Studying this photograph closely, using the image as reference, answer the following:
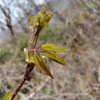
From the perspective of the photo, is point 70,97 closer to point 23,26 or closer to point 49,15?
point 49,15

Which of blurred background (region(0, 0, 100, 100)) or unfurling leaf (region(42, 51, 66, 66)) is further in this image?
blurred background (region(0, 0, 100, 100))

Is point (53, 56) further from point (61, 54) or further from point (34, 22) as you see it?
point (61, 54)

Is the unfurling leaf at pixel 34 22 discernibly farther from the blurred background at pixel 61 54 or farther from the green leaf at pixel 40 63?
the blurred background at pixel 61 54

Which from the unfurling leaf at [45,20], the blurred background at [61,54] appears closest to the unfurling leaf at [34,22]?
Result: the unfurling leaf at [45,20]

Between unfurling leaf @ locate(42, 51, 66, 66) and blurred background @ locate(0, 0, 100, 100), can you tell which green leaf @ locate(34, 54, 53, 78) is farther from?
blurred background @ locate(0, 0, 100, 100)

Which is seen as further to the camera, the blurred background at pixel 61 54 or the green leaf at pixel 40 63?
the blurred background at pixel 61 54

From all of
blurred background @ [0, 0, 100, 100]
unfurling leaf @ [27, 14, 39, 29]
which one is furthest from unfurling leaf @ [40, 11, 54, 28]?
blurred background @ [0, 0, 100, 100]

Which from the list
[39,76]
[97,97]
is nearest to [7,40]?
[39,76]

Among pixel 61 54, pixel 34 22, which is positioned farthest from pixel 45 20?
pixel 61 54

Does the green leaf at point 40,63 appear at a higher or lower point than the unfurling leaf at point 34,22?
lower
